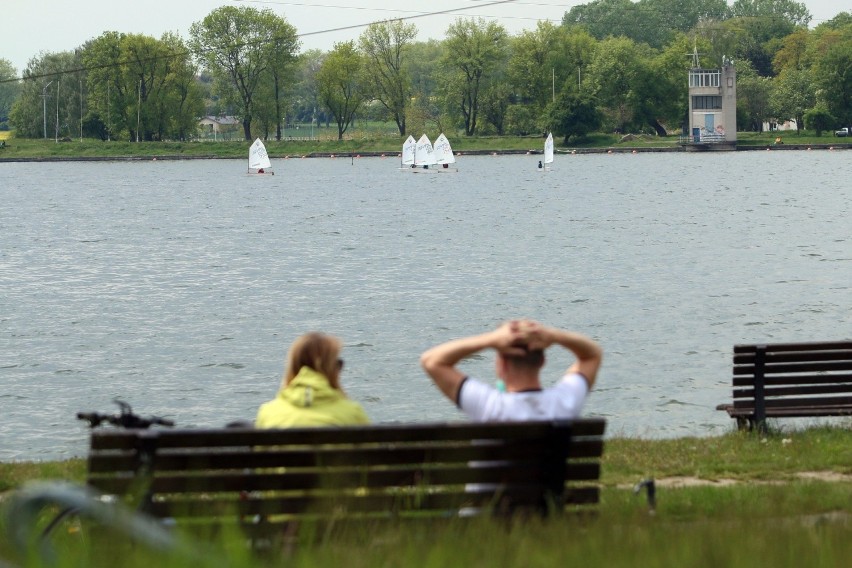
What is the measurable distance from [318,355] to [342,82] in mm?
163742

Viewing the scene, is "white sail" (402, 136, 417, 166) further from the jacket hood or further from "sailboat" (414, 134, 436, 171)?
the jacket hood

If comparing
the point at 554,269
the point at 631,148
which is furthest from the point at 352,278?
the point at 631,148

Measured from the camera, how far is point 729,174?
111438mm

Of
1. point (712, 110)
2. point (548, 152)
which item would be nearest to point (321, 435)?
point (548, 152)

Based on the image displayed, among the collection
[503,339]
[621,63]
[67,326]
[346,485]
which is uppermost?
[621,63]

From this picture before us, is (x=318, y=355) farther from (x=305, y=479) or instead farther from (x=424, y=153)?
(x=424, y=153)

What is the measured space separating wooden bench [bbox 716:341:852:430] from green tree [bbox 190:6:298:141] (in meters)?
156

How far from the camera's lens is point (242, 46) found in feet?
547

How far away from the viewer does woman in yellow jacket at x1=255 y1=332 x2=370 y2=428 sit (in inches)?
276

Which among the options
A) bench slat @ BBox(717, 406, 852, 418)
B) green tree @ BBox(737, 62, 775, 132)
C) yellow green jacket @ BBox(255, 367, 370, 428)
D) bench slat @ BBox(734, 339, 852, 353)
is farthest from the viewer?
green tree @ BBox(737, 62, 775, 132)

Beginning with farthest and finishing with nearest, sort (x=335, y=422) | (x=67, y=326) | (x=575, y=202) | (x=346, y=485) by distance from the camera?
(x=575, y=202) < (x=67, y=326) < (x=335, y=422) < (x=346, y=485)

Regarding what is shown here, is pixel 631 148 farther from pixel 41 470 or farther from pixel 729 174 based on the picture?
pixel 41 470

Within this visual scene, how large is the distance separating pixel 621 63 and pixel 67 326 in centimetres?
13399

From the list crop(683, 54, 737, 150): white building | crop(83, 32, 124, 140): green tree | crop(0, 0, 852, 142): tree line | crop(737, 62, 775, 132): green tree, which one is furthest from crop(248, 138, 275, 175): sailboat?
crop(737, 62, 775, 132): green tree
